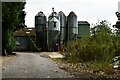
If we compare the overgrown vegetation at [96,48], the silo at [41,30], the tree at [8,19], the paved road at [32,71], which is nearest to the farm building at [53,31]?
the silo at [41,30]

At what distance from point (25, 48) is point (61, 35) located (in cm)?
1205

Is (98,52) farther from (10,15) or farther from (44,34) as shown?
(44,34)

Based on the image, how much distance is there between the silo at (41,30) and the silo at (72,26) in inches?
229

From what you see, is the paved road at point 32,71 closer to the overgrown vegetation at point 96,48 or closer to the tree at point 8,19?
the overgrown vegetation at point 96,48

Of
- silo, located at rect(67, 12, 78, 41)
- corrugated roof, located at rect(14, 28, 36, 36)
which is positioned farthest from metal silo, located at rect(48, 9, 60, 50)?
corrugated roof, located at rect(14, 28, 36, 36)

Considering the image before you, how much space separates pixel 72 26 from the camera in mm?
90312

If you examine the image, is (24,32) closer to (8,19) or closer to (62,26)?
(62,26)

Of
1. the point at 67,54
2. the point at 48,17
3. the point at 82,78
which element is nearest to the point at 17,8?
the point at 67,54

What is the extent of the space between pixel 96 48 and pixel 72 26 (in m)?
59.1

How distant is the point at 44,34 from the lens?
8812 centimetres

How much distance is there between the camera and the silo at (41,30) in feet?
285

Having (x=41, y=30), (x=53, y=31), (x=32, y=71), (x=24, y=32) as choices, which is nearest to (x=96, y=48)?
(x=32, y=71)

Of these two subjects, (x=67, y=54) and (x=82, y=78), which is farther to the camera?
(x=67, y=54)

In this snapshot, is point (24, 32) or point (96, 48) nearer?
point (96, 48)
